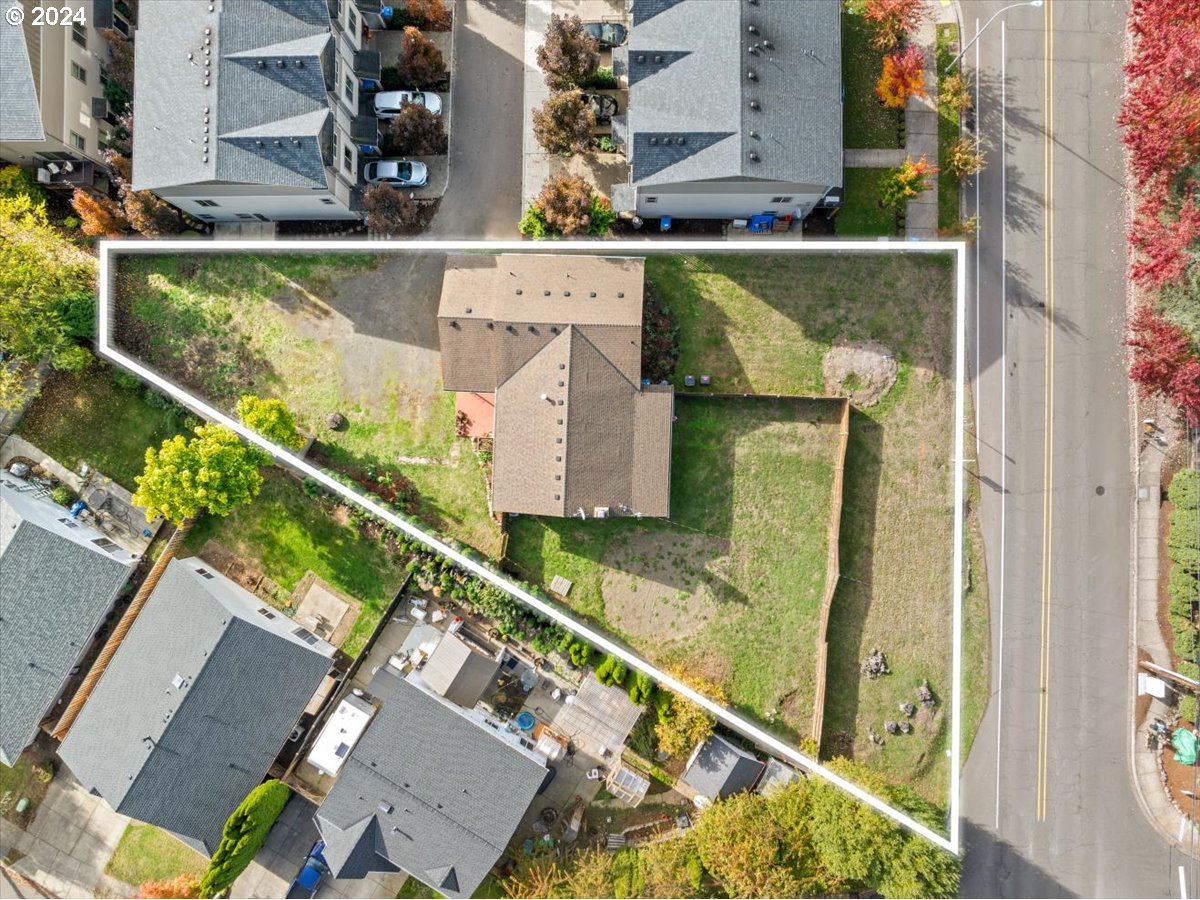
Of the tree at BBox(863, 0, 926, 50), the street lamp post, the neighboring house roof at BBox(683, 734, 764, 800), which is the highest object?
the street lamp post

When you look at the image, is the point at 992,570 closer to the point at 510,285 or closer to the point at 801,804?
the point at 801,804

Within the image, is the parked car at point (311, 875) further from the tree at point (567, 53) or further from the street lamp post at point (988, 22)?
the street lamp post at point (988, 22)

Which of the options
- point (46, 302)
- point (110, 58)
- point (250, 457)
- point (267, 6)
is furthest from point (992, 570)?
point (110, 58)

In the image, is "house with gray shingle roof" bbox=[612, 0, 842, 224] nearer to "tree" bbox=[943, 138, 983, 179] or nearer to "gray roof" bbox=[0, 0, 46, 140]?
"tree" bbox=[943, 138, 983, 179]

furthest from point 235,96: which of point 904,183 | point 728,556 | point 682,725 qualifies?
point 682,725

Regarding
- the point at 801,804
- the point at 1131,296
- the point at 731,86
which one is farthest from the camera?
the point at 1131,296

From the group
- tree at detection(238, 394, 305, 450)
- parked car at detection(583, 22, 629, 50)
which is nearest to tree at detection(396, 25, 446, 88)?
parked car at detection(583, 22, 629, 50)
